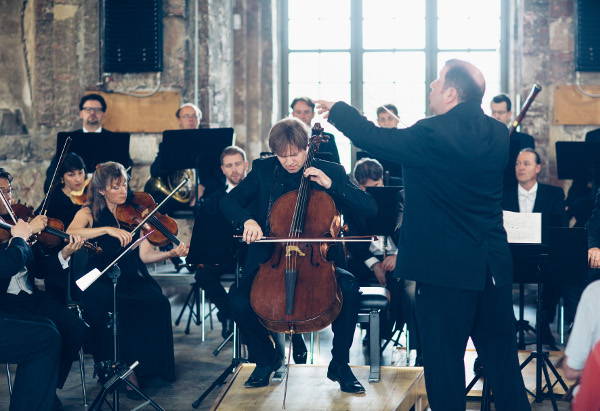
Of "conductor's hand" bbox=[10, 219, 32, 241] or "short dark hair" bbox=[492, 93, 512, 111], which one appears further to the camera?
"short dark hair" bbox=[492, 93, 512, 111]

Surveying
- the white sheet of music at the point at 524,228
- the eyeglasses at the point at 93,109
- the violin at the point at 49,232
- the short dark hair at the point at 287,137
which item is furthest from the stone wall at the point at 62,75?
the white sheet of music at the point at 524,228

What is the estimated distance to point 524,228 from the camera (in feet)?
9.88

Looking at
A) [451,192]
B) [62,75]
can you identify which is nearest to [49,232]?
[451,192]

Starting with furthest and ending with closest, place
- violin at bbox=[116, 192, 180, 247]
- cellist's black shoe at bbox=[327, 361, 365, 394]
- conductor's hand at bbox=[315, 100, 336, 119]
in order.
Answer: violin at bbox=[116, 192, 180, 247], cellist's black shoe at bbox=[327, 361, 365, 394], conductor's hand at bbox=[315, 100, 336, 119]

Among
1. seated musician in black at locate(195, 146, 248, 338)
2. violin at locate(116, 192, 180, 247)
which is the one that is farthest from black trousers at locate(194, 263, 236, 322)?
violin at locate(116, 192, 180, 247)

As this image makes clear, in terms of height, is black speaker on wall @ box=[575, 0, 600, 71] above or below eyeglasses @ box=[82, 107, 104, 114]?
above

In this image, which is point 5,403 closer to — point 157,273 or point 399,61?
point 157,273

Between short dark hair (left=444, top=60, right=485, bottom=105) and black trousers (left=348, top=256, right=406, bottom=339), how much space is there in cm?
203

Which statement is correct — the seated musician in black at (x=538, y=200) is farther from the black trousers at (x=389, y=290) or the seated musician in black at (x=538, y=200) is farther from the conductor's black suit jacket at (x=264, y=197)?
the conductor's black suit jacket at (x=264, y=197)

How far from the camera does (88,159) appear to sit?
4.72m

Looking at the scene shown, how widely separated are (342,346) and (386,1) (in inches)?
197

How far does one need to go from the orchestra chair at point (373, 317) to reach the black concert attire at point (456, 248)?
0.86 m

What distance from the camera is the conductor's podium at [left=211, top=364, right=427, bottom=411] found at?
2852 mm

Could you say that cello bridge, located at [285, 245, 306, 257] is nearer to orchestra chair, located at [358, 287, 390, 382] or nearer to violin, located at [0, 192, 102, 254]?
orchestra chair, located at [358, 287, 390, 382]
